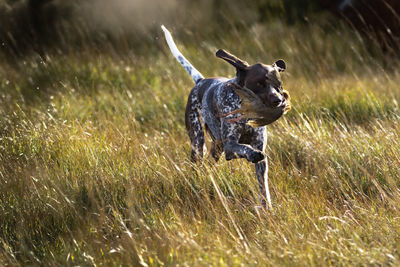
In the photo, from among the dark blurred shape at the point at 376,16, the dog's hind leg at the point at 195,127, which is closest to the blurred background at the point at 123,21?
the dark blurred shape at the point at 376,16

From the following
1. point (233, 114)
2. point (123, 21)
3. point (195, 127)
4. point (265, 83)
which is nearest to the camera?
point (265, 83)

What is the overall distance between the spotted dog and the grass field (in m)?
0.20

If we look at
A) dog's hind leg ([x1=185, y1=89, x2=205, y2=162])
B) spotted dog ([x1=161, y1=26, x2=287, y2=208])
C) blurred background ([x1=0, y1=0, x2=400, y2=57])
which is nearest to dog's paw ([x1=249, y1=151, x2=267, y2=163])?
spotted dog ([x1=161, y1=26, x2=287, y2=208])

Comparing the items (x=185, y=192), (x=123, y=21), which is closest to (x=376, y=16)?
(x=123, y=21)

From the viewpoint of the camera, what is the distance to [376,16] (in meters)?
7.77

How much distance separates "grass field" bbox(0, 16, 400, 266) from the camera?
2.44m

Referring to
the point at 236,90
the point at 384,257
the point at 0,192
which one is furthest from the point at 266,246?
the point at 0,192

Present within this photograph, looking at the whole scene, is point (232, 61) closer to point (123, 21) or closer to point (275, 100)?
point (275, 100)

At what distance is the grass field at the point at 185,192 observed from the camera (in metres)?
2.44

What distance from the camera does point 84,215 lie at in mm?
3020

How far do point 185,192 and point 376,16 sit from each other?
593 cm

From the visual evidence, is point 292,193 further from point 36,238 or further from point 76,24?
point 76,24

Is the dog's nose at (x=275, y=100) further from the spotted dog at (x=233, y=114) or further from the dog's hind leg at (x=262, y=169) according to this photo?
the dog's hind leg at (x=262, y=169)

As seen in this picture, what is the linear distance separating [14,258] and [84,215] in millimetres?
561
